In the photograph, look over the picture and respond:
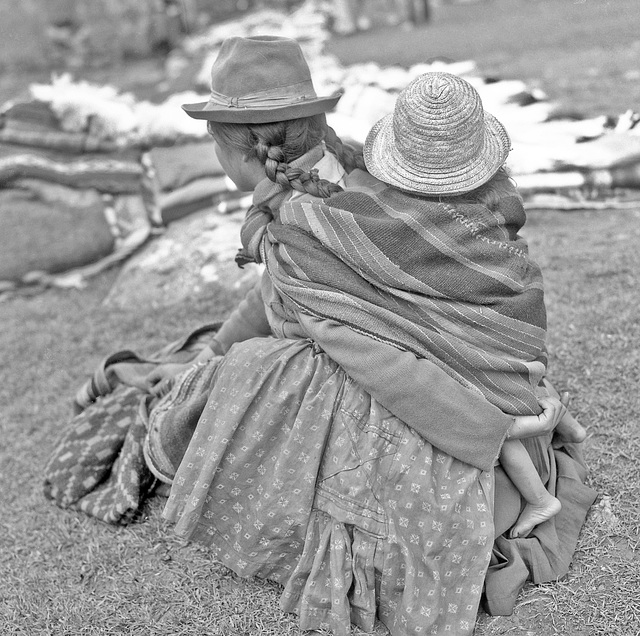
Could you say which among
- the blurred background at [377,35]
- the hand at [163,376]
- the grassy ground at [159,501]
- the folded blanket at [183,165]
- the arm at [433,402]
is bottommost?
the blurred background at [377,35]

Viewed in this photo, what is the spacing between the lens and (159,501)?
10.2 ft

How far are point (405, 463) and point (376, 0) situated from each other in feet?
38.6

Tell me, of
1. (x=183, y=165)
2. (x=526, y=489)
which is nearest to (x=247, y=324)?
(x=526, y=489)

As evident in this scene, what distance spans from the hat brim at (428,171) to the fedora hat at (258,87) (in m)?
0.31

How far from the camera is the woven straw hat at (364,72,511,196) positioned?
228 centimetres

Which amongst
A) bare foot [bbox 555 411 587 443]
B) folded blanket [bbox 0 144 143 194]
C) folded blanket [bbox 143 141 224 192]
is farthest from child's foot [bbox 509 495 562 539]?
folded blanket [bbox 0 144 143 194]

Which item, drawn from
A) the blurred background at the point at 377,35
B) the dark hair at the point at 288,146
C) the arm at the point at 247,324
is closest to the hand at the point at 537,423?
the dark hair at the point at 288,146

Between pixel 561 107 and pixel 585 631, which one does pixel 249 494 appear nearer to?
pixel 585 631

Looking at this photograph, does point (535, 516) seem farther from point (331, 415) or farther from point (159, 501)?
point (159, 501)

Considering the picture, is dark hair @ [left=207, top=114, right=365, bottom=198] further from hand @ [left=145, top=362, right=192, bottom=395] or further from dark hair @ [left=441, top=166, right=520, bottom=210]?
hand @ [left=145, top=362, right=192, bottom=395]

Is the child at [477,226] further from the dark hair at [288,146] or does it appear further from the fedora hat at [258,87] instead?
the fedora hat at [258,87]

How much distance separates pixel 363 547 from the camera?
2396 mm

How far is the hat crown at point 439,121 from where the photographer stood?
2275mm

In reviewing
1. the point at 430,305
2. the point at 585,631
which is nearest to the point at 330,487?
the point at 430,305
